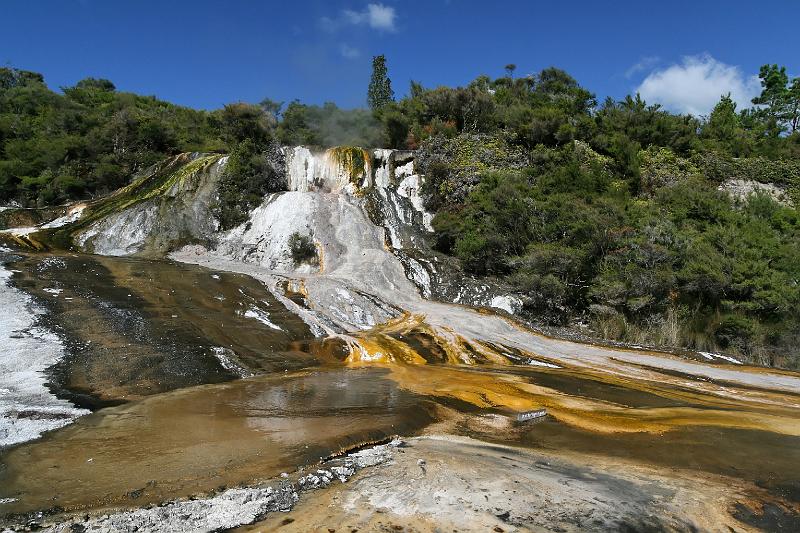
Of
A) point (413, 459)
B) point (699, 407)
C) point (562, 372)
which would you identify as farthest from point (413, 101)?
point (413, 459)

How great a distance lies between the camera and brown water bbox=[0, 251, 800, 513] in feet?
15.8

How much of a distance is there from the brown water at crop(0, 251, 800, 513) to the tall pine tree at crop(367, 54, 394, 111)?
38.5 m

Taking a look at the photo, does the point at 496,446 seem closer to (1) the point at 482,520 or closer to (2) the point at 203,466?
(1) the point at 482,520

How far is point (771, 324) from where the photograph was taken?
1423 centimetres

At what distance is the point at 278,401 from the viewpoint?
23.8ft

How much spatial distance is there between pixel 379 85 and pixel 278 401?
150ft

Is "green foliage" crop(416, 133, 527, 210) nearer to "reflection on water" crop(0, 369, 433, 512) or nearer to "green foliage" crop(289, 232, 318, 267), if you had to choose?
"green foliage" crop(289, 232, 318, 267)

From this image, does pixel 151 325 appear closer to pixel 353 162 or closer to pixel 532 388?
pixel 532 388

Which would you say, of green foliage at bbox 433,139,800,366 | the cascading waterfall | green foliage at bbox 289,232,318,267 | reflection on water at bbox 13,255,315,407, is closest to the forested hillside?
green foliage at bbox 433,139,800,366

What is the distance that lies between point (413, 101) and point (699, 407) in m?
27.1

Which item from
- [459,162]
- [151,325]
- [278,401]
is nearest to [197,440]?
[278,401]

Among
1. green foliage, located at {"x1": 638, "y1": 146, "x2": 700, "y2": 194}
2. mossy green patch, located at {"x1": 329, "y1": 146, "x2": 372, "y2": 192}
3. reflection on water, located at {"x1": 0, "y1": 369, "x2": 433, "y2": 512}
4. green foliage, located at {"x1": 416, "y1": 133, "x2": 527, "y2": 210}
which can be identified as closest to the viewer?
reflection on water, located at {"x1": 0, "y1": 369, "x2": 433, "y2": 512}

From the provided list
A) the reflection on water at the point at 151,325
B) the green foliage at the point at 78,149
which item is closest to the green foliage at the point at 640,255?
the reflection on water at the point at 151,325

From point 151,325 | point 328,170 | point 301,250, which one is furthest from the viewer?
point 328,170
